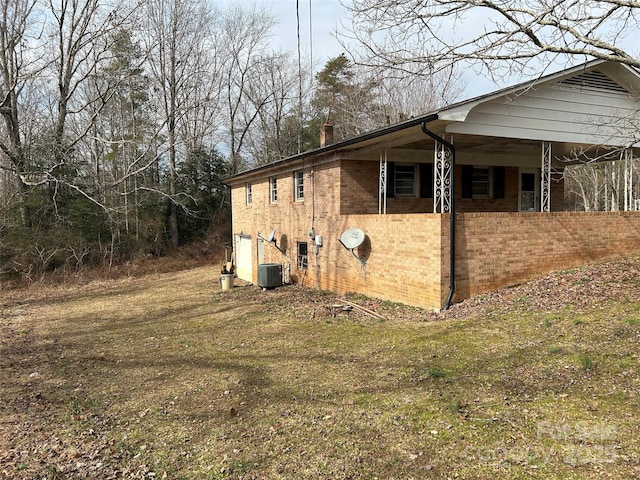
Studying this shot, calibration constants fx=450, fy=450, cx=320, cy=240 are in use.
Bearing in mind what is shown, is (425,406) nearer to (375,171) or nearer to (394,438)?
(394,438)

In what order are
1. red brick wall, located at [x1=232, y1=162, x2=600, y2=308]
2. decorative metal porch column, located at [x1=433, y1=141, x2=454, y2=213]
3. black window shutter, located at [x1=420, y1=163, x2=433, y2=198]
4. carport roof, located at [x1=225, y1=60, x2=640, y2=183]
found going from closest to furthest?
carport roof, located at [x1=225, y1=60, x2=640, y2=183] < red brick wall, located at [x1=232, y1=162, x2=600, y2=308] < decorative metal porch column, located at [x1=433, y1=141, x2=454, y2=213] < black window shutter, located at [x1=420, y1=163, x2=433, y2=198]

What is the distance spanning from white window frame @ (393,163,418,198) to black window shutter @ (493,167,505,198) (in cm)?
294

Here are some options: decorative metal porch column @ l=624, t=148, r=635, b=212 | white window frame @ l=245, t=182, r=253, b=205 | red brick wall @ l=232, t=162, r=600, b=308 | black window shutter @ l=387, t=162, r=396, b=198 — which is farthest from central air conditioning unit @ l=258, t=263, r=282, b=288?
decorative metal porch column @ l=624, t=148, r=635, b=212

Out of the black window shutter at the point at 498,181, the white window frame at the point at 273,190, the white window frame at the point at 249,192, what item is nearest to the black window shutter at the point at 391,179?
the black window shutter at the point at 498,181

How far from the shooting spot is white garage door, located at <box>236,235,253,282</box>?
2003 centimetres

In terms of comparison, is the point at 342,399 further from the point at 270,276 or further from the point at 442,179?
the point at 270,276

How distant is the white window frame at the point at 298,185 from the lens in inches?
610

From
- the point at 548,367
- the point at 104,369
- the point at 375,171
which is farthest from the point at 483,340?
the point at 375,171

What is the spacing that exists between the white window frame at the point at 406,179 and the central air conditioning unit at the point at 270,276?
5065 millimetres

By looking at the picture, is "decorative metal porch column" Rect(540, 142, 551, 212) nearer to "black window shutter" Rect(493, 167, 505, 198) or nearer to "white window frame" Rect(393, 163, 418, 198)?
"black window shutter" Rect(493, 167, 505, 198)

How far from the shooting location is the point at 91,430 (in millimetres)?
5086

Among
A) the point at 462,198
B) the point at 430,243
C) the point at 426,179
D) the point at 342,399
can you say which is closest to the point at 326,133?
the point at 426,179

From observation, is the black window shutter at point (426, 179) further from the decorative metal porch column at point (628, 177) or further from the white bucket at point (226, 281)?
the white bucket at point (226, 281)

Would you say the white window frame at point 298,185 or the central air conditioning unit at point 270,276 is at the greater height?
the white window frame at point 298,185
